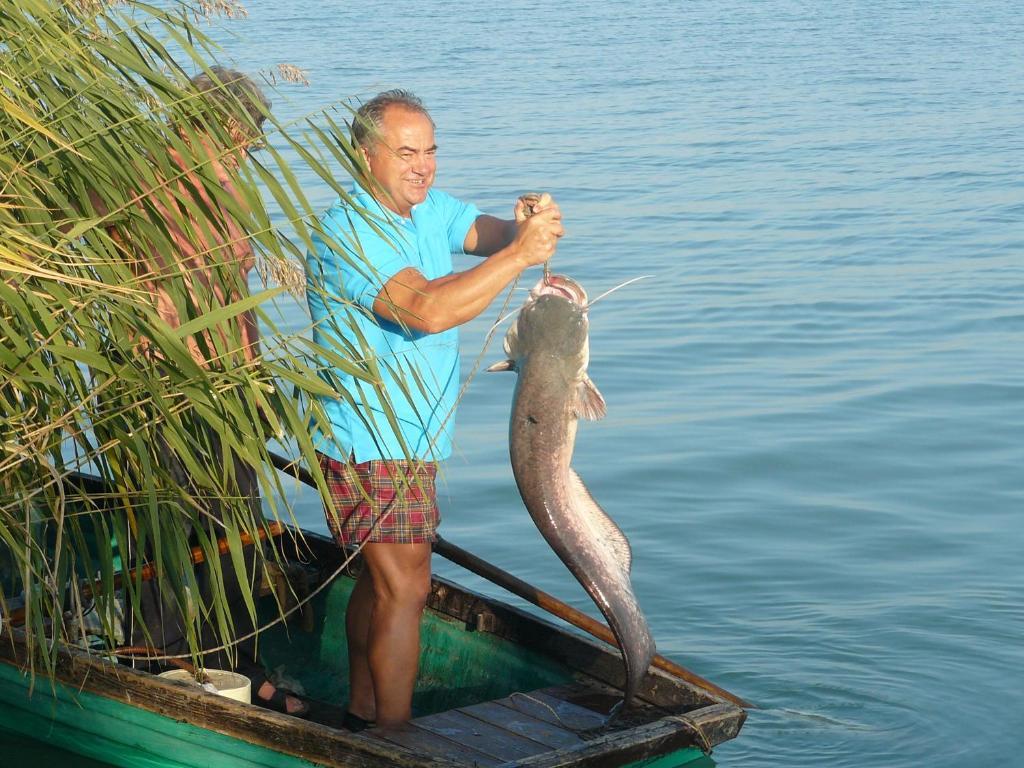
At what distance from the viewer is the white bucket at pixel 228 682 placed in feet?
16.1

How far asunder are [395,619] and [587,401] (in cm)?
100

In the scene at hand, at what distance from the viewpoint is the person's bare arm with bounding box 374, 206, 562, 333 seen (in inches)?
→ 166

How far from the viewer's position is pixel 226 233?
389 cm

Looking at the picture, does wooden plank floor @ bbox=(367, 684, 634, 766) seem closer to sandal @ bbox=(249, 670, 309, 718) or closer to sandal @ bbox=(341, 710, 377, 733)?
sandal @ bbox=(341, 710, 377, 733)

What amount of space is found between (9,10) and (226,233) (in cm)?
77

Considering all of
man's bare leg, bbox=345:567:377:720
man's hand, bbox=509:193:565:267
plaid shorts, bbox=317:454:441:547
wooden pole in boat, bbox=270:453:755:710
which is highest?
man's hand, bbox=509:193:565:267

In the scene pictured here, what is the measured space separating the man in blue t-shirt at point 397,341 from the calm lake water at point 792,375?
604 mm

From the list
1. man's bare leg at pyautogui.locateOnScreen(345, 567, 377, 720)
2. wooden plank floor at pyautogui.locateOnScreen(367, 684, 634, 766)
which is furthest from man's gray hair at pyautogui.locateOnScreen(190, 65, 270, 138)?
wooden plank floor at pyautogui.locateOnScreen(367, 684, 634, 766)

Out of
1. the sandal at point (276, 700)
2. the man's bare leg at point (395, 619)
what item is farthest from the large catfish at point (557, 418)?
the sandal at point (276, 700)

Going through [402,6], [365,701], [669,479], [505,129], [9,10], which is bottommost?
[365,701]

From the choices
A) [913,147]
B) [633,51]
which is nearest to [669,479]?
[913,147]

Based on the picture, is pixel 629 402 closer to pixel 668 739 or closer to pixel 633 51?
pixel 668 739

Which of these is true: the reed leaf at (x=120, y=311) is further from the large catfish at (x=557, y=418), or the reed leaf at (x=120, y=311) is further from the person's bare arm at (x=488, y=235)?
the person's bare arm at (x=488, y=235)

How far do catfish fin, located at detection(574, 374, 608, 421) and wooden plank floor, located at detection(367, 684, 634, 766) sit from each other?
105 centimetres
